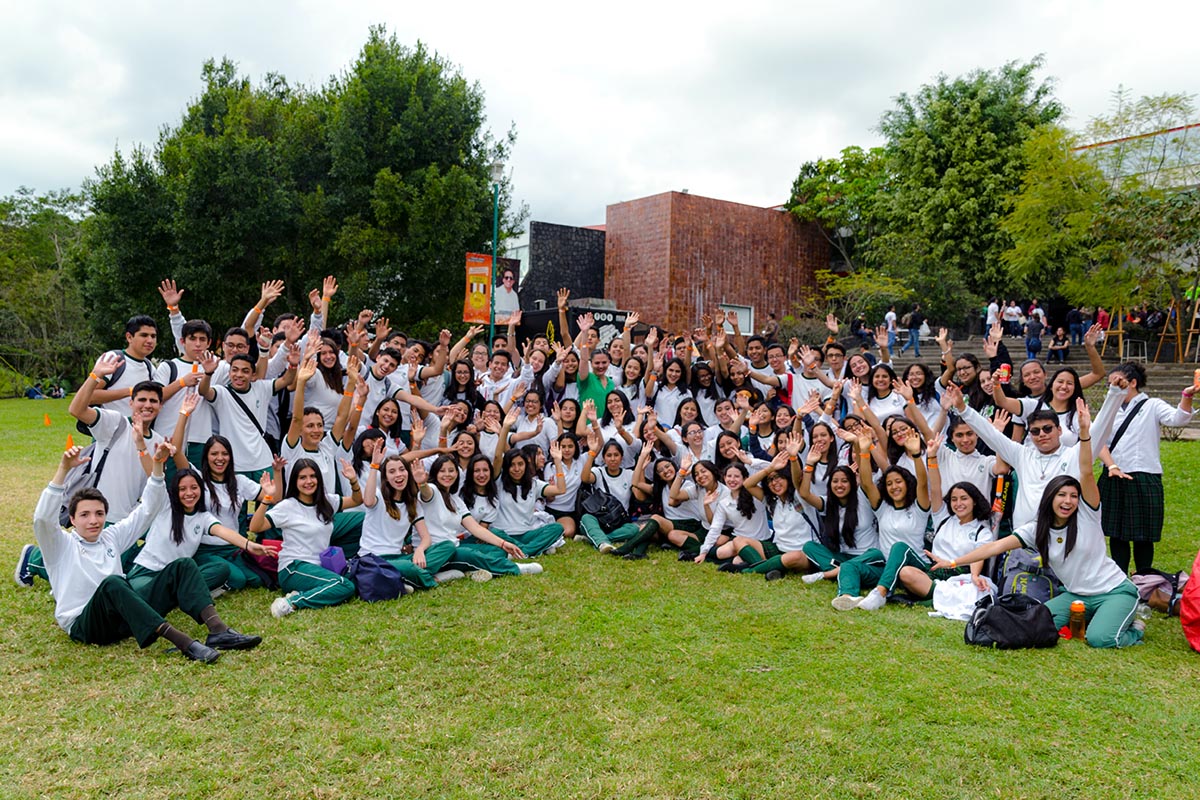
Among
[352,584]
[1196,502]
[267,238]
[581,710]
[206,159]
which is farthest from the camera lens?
[267,238]

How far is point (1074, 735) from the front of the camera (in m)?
3.85

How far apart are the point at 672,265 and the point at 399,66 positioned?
12.1 m

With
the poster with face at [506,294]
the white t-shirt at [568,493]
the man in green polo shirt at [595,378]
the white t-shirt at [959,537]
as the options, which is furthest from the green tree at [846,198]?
the white t-shirt at [959,537]

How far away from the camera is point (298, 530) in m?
6.11

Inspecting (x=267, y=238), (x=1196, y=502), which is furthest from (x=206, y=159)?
(x=1196, y=502)

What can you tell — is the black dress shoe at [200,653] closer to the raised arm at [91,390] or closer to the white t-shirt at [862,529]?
the raised arm at [91,390]

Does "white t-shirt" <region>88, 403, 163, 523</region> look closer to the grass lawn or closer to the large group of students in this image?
the large group of students

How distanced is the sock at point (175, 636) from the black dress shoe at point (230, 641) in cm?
16

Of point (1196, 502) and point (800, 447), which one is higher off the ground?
point (800, 447)

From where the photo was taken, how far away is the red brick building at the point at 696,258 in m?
28.6

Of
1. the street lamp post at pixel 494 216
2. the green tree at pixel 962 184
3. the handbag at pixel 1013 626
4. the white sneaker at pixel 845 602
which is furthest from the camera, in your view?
the green tree at pixel 962 184

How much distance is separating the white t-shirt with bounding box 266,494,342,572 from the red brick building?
2327 centimetres

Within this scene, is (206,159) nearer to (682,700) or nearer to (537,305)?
(537,305)

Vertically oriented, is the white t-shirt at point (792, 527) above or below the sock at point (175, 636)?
above
